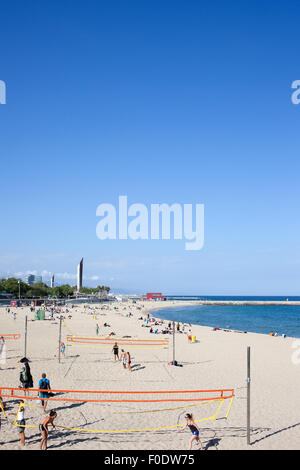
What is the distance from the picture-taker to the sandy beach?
9.90 m

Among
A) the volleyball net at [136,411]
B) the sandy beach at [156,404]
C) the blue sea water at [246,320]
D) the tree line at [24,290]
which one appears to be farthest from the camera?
the tree line at [24,290]

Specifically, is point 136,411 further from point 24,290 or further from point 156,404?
point 24,290

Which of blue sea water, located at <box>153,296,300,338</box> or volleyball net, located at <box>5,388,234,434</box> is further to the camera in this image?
blue sea water, located at <box>153,296,300,338</box>

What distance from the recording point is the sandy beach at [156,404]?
9898 mm

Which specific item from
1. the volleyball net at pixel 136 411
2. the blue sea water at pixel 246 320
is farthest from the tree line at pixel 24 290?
the volleyball net at pixel 136 411

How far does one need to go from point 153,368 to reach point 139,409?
7.02m

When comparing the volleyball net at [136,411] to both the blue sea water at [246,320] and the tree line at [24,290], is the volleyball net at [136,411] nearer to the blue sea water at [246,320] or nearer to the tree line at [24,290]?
the blue sea water at [246,320]

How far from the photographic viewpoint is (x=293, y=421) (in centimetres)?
1171

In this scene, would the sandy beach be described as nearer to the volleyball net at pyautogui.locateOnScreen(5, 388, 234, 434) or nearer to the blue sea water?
the volleyball net at pyautogui.locateOnScreen(5, 388, 234, 434)

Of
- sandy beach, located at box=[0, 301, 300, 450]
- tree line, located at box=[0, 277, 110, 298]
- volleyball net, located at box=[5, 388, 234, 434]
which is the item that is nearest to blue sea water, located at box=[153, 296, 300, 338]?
sandy beach, located at box=[0, 301, 300, 450]

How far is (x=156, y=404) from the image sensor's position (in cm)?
1316

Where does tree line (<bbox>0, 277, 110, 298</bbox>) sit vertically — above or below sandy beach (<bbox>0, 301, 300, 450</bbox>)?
below

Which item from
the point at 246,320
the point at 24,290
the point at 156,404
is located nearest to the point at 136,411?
the point at 156,404
